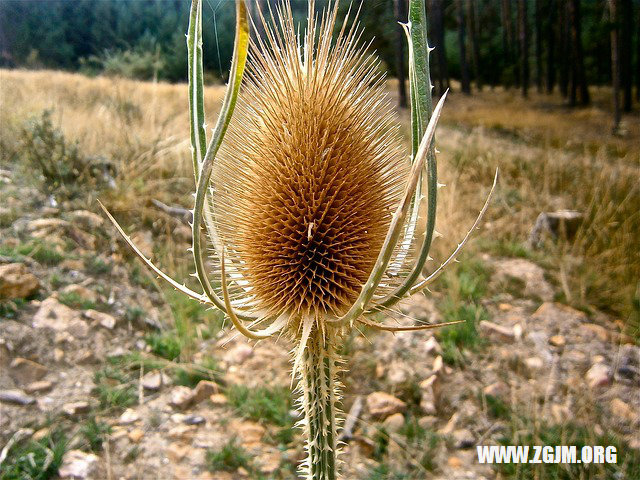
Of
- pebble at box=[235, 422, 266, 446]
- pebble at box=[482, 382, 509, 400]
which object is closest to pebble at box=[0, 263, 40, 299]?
pebble at box=[235, 422, 266, 446]

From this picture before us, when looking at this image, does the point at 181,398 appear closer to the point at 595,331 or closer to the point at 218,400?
the point at 218,400

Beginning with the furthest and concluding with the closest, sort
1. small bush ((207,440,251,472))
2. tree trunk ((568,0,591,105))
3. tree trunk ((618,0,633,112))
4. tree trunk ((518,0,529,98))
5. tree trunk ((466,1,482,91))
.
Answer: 1. tree trunk ((466,1,482,91))
2. tree trunk ((518,0,529,98))
3. tree trunk ((568,0,591,105))
4. tree trunk ((618,0,633,112))
5. small bush ((207,440,251,472))

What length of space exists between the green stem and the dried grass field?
0.57 metres

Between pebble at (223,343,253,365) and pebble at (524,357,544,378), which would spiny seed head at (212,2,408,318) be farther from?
pebble at (524,357,544,378)

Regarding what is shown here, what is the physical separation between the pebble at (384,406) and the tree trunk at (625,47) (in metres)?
6.80

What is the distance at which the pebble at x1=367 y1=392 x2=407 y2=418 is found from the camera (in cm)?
208

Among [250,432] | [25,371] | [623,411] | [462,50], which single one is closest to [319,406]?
[250,432]

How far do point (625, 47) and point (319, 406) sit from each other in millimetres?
10084

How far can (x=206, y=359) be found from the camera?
7.47 ft

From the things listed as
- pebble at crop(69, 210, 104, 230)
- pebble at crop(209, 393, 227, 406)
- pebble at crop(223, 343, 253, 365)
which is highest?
pebble at crop(69, 210, 104, 230)

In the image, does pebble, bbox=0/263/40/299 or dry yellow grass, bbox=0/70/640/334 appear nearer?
pebble, bbox=0/263/40/299

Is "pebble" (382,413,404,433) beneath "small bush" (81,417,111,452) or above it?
beneath

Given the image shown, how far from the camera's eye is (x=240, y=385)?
218 cm

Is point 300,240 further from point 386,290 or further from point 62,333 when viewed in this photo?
point 62,333
